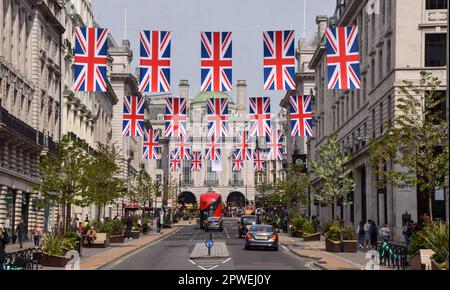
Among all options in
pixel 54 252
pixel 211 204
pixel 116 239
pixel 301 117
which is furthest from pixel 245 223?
pixel 54 252

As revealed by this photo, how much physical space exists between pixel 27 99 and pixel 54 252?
29.4m

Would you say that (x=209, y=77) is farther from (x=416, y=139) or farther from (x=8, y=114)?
(x=8, y=114)

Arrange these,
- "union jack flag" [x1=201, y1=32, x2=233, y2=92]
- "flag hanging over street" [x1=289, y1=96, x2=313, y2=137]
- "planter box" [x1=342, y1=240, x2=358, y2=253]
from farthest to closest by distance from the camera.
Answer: "flag hanging over street" [x1=289, y1=96, x2=313, y2=137], "planter box" [x1=342, y1=240, x2=358, y2=253], "union jack flag" [x1=201, y1=32, x2=233, y2=92]

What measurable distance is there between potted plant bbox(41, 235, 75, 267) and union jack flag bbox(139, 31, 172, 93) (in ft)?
35.8

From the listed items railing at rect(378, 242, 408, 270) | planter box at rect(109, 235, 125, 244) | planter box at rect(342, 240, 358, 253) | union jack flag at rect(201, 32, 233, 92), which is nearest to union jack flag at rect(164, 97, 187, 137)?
planter box at rect(109, 235, 125, 244)

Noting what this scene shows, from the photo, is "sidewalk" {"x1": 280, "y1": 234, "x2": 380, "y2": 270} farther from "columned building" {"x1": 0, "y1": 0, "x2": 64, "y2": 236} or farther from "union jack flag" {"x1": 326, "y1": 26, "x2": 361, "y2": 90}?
"columned building" {"x1": 0, "y1": 0, "x2": 64, "y2": 236}

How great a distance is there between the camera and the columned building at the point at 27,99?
51625 mm

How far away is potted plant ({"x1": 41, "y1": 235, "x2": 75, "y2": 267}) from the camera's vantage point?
30.9 metres

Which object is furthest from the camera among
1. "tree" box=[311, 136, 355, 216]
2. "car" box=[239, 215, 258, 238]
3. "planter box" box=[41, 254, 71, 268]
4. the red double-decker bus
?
the red double-decker bus

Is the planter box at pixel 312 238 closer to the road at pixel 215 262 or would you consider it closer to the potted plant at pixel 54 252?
the road at pixel 215 262

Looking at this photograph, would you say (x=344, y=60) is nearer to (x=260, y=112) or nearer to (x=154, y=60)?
(x=154, y=60)

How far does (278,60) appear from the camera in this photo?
134 ft

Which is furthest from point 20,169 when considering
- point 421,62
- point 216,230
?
point 216,230

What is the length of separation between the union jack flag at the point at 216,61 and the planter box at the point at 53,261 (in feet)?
42.8
